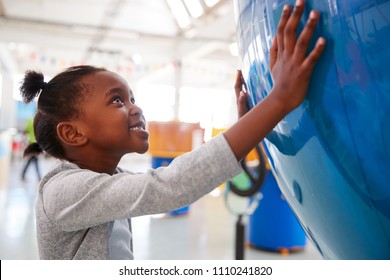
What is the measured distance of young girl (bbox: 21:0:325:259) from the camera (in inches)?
20.5

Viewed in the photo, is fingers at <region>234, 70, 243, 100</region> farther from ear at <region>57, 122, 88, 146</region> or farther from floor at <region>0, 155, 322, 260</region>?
floor at <region>0, 155, 322, 260</region>

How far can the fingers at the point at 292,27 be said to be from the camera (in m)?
0.48

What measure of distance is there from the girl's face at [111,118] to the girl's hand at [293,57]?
31cm

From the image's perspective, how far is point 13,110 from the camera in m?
11.7

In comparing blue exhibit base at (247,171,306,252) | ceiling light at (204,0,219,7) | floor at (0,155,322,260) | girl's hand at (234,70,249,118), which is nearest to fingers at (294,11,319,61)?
girl's hand at (234,70,249,118)

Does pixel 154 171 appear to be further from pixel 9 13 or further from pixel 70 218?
pixel 9 13

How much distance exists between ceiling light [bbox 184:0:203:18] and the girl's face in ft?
21.3

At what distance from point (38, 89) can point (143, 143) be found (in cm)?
31

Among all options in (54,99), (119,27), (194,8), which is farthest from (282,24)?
(119,27)

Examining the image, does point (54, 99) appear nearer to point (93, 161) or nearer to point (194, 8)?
point (93, 161)

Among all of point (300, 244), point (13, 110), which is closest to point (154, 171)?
point (300, 244)

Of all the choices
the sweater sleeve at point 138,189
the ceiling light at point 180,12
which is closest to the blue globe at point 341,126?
the sweater sleeve at point 138,189

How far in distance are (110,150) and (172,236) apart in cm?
282

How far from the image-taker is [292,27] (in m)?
0.49
